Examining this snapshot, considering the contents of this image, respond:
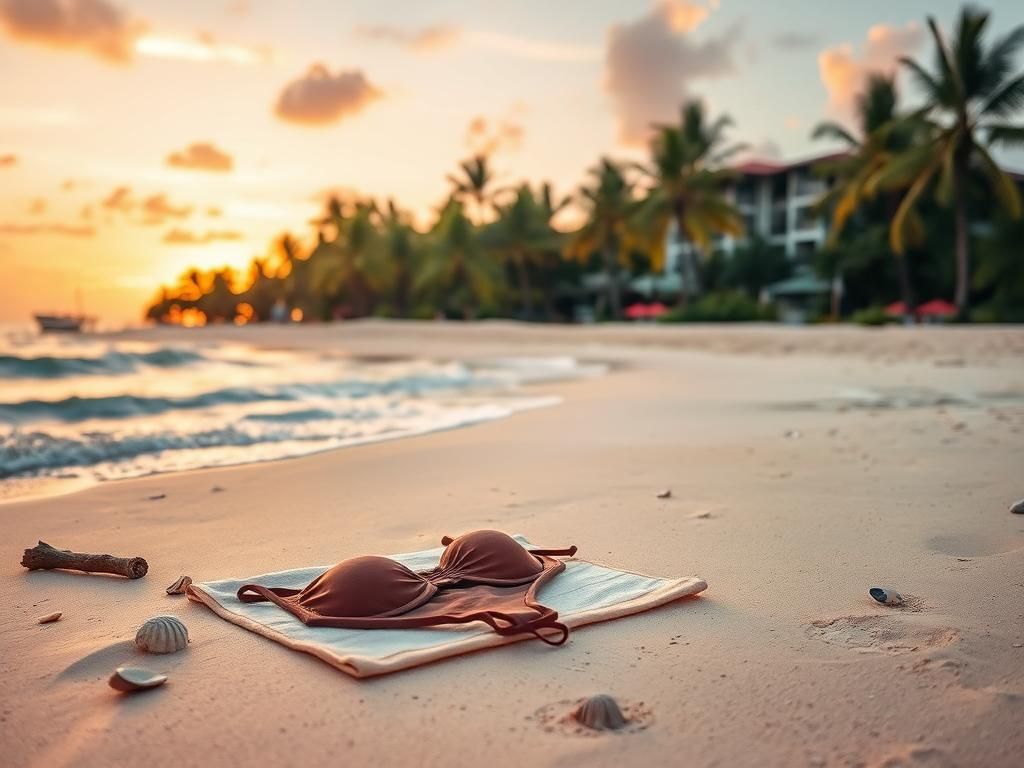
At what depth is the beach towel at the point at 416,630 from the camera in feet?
7.52

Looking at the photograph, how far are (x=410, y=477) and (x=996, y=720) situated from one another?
147 inches

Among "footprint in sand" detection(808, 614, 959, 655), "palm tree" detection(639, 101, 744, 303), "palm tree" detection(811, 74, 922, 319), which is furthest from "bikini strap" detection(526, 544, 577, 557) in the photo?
"palm tree" detection(639, 101, 744, 303)

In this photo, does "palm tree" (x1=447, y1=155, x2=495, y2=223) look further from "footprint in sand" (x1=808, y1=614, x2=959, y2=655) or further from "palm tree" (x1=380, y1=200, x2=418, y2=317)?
"footprint in sand" (x1=808, y1=614, x2=959, y2=655)

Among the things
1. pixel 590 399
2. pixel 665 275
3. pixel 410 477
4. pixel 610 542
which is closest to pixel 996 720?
pixel 610 542

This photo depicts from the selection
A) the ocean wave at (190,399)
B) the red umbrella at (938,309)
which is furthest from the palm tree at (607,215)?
the ocean wave at (190,399)

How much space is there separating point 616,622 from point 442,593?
587 mm

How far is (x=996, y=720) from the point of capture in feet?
6.36

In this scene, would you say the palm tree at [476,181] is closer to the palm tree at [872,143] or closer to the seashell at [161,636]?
the palm tree at [872,143]

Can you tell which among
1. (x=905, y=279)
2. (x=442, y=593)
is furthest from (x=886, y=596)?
(x=905, y=279)

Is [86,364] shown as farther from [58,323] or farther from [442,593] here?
[58,323]

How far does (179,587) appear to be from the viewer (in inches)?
117

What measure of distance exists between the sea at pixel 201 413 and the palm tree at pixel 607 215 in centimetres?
2542

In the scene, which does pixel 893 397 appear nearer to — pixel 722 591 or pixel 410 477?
pixel 410 477

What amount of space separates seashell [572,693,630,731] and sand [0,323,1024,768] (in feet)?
0.15
